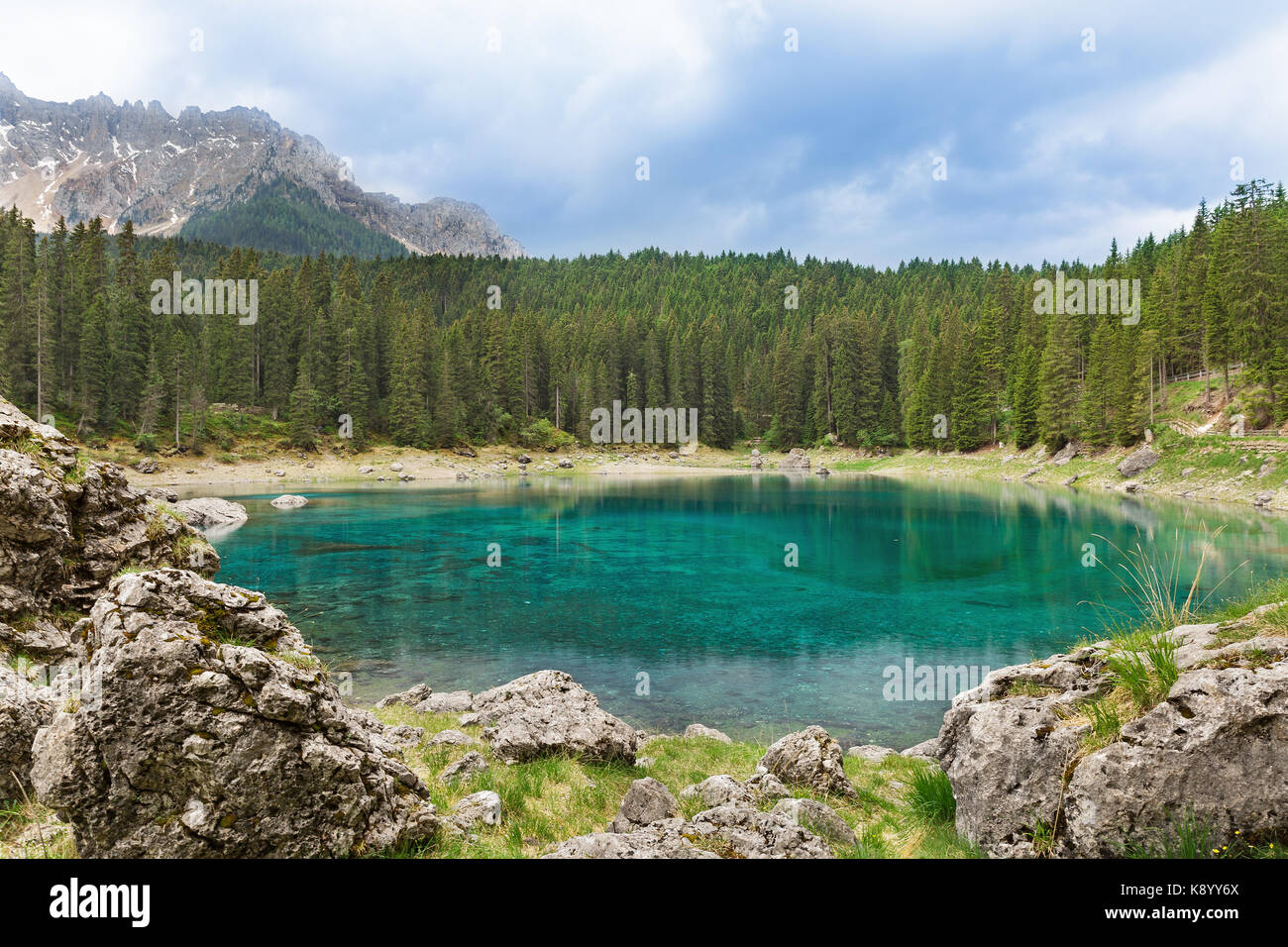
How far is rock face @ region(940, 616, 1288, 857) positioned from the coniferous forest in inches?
2658

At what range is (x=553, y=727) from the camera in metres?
9.26

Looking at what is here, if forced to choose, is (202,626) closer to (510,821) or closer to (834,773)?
(510,821)

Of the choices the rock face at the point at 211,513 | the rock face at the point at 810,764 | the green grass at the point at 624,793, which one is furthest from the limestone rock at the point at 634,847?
the rock face at the point at 211,513

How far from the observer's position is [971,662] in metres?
16.4

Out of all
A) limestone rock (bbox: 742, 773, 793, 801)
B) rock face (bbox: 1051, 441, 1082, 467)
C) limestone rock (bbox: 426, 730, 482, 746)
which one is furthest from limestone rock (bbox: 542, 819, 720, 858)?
rock face (bbox: 1051, 441, 1082, 467)

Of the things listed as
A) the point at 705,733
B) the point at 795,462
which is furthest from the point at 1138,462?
the point at 705,733

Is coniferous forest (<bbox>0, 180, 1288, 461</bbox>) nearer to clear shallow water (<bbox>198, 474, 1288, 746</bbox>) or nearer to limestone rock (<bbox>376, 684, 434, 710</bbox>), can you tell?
clear shallow water (<bbox>198, 474, 1288, 746</bbox>)

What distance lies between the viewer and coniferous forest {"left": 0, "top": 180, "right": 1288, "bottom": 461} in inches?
2616

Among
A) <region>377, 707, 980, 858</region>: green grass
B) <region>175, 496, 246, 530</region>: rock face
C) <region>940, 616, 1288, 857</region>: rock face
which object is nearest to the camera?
<region>940, 616, 1288, 857</region>: rock face

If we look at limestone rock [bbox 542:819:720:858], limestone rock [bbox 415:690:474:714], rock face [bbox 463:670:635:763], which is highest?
limestone rock [bbox 542:819:720:858]

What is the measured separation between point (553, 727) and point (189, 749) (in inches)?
230

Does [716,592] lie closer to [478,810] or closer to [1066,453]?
[478,810]
